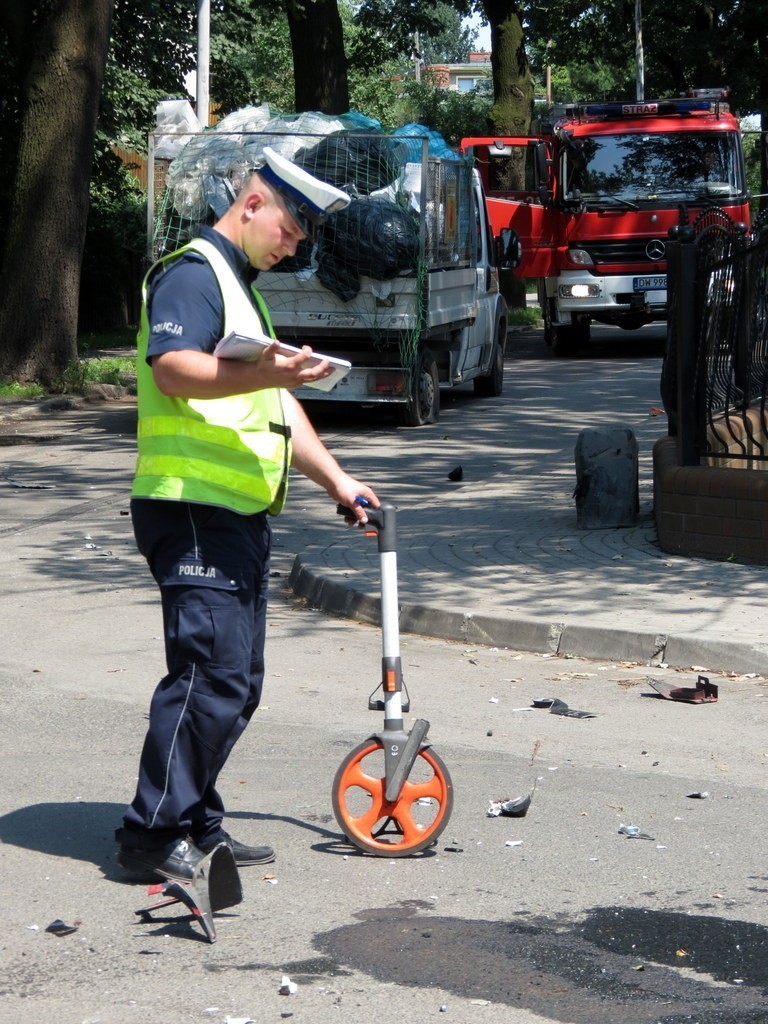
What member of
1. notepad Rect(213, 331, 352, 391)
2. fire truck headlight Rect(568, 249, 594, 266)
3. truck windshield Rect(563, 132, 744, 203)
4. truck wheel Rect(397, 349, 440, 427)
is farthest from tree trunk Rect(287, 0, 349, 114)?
notepad Rect(213, 331, 352, 391)

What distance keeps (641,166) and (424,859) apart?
18741 mm

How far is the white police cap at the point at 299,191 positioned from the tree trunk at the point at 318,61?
2222 cm

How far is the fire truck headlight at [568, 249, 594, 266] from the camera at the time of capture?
2214cm

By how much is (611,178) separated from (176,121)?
810 centimetres

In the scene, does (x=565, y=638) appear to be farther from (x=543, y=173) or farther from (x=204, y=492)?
(x=543, y=173)

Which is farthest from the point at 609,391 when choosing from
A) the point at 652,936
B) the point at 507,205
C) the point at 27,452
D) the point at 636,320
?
the point at 652,936

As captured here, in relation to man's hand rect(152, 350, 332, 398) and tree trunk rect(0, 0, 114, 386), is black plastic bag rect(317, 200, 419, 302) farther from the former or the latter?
man's hand rect(152, 350, 332, 398)

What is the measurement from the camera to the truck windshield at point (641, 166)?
22234 millimetres

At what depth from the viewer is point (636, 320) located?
23016 mm

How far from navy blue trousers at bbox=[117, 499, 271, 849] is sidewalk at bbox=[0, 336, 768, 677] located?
333cm

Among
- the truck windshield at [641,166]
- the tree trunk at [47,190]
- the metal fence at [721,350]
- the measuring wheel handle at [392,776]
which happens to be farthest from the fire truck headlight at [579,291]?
Result: the measuring wheel handle at [392,776]

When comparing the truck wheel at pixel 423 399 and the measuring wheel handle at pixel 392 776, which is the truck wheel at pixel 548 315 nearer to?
the truck wheel at pixel 423 399

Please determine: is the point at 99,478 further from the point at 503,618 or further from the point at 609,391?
the point at 609,391

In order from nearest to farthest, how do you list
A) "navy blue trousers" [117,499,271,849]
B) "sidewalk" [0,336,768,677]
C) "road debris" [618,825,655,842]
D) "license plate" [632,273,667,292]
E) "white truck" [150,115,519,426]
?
"navy blue trousers" [117,499,271,849], "road debris" [618,825,655,842], "sidewalk" [0,336,768,677], "white truck" [150,115,519,426], "license plate" [632,273,667,292]
